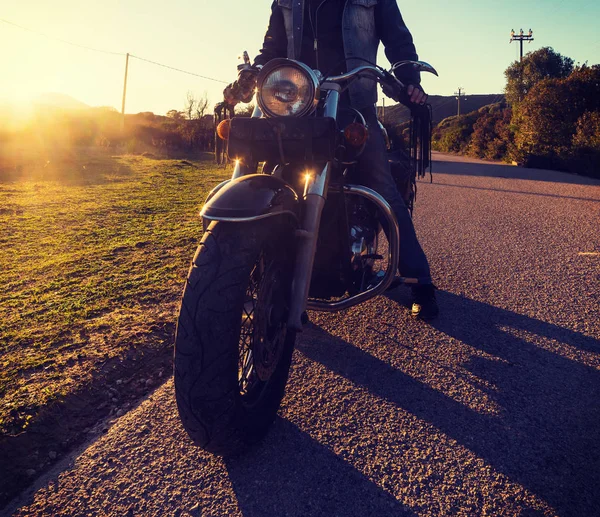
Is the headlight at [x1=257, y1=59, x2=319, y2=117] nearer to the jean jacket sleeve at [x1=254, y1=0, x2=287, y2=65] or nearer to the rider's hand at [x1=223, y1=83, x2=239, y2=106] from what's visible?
the rider's hand at [x1=223, y1=83, x2=239, y2=106]

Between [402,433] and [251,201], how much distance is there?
1124 mm

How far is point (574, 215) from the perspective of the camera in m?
7.27

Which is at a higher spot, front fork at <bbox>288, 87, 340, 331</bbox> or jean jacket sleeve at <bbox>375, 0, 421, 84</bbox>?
jean jacket sleeve at <bbox>375, 0, 421, 84</bbox>

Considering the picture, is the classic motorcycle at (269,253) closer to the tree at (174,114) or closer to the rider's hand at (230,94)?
the rider's hand at (230,94)

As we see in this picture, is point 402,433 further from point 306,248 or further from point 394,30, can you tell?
point 394,30

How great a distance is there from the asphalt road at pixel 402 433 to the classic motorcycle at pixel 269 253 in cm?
20

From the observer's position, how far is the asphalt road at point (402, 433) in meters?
1.72

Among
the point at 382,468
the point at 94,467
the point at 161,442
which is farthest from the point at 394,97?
the point at 94,467

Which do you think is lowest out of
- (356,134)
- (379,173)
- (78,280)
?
(78,280)

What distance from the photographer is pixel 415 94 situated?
2691 millimetres

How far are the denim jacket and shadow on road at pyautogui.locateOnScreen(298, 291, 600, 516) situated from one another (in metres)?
1.47

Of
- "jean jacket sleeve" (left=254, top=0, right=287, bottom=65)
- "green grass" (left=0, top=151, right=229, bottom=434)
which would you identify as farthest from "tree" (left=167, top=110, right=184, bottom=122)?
"jean jacket sleeve" (left=254, top=0, right=287, bottom=65)

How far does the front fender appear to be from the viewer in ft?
6.10


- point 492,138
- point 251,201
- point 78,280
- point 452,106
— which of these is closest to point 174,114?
point 492,138
